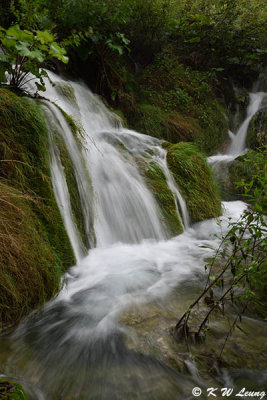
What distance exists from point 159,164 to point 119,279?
2516mm

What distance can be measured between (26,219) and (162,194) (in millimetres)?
2450

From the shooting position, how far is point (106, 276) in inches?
109

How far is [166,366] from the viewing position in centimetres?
164

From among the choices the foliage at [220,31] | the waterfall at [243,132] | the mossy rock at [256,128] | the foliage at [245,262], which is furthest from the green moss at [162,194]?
the foliage at [220,31]

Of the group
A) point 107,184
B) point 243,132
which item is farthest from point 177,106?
point 107,184

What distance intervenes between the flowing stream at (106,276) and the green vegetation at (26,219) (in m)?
0.15

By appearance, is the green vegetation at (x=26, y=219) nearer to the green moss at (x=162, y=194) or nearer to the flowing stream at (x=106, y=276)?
the flowing stream at (x=106, y=276)

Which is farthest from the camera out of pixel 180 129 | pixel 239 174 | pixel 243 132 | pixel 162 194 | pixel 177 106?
pixel 243 132

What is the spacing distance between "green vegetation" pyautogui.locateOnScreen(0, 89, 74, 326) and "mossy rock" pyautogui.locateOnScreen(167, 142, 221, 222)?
2497 mm

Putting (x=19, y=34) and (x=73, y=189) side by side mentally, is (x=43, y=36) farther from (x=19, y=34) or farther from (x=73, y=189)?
(x=73, y=189)

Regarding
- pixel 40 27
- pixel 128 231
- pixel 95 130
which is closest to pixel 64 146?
pixel 128 231

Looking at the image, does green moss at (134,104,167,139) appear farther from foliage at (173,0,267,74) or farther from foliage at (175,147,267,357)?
foliage at (175,147,267,357)

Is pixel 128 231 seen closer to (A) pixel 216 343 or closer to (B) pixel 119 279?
(B) pixel 119 279

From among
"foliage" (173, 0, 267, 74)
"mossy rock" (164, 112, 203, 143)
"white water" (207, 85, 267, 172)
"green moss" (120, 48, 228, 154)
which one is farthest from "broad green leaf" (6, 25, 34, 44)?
"foliage" (173, 0, 267, 74)
